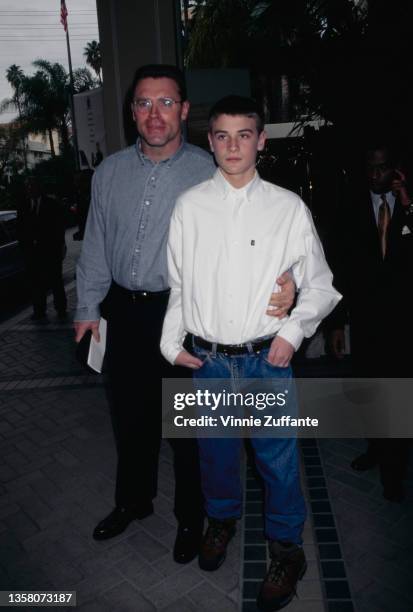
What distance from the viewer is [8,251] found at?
9.45 meters

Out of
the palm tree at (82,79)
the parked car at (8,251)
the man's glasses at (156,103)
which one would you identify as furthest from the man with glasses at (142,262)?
the palm tree at (82,79)

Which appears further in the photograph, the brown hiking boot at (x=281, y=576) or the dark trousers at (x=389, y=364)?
the dark trousers at (x=389, y=364)

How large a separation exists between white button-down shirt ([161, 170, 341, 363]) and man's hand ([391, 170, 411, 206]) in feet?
2.97

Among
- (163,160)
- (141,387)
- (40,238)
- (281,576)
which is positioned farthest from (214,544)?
(40,238)

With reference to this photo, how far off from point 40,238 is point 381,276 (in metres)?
5.77

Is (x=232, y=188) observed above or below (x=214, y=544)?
above

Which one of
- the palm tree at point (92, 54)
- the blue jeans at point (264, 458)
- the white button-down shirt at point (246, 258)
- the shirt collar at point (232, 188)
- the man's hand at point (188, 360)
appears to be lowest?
the blue jeans at point (264, 458)

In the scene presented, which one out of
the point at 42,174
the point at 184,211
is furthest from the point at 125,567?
the point at 42,174

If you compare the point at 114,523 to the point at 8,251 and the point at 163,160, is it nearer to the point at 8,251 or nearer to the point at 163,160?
the point at 163,160

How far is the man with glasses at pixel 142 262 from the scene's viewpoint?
94.2 inches

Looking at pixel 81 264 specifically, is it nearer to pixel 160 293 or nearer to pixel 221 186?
pixel 160 293

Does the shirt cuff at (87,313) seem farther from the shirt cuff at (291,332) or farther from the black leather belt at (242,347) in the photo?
the shirt cuff at (291,332)

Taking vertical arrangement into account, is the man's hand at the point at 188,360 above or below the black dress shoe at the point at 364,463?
above

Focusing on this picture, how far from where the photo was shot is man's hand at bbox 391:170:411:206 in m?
2.80
